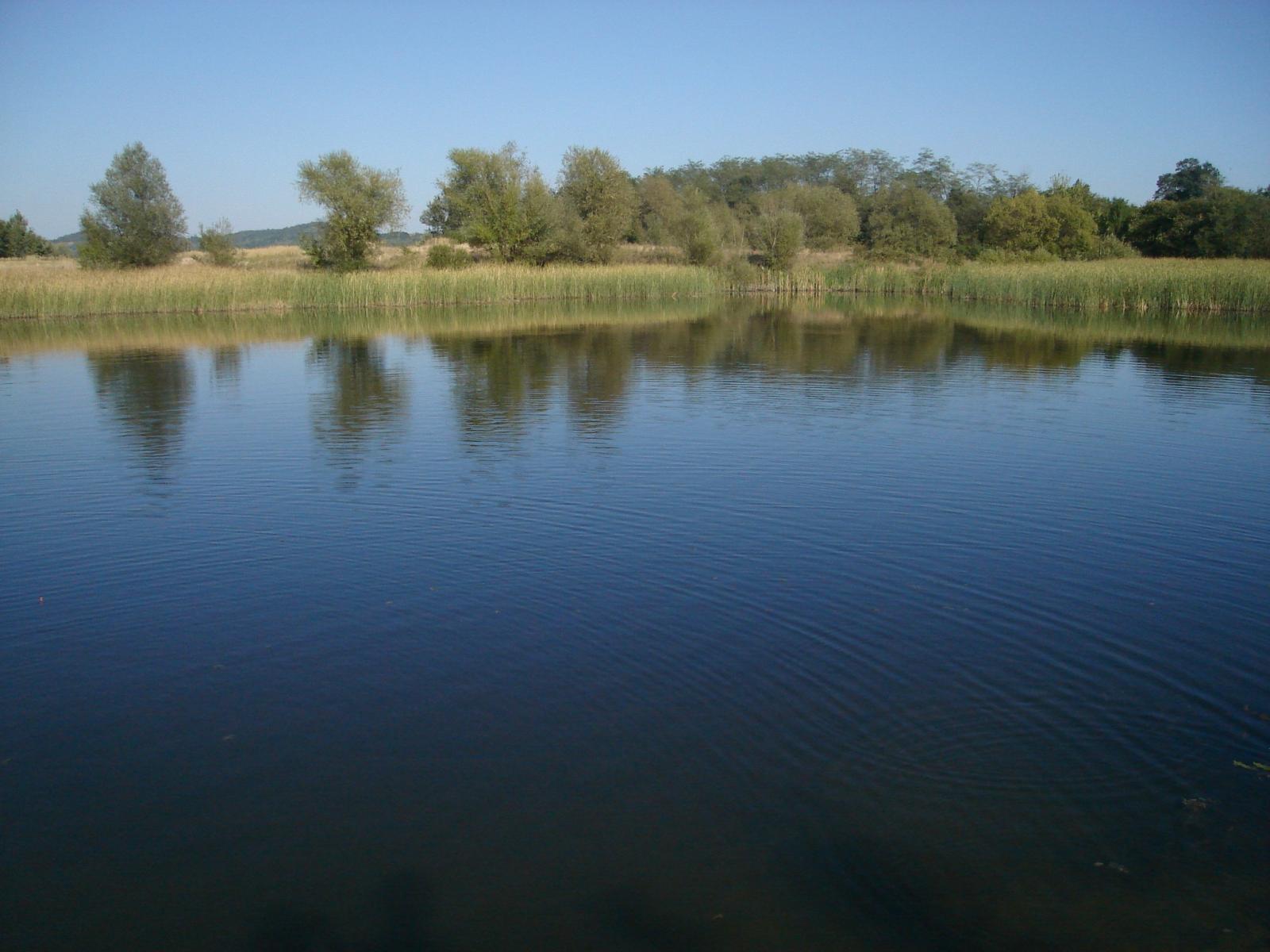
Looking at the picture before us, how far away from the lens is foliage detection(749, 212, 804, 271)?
58.1 m

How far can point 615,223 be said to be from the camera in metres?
54.2

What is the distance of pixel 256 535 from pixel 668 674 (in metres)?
4.51

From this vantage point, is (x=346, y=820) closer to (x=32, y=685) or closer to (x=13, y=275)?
(x=32, y=685)

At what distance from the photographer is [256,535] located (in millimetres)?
8273

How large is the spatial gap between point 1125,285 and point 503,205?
104 feet

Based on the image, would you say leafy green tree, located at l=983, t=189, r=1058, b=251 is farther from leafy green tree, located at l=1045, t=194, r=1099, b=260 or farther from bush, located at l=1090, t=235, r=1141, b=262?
bush, located at l=1090, t=235, r=1141, b=262

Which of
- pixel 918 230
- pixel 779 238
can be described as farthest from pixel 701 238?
pixel 918 230

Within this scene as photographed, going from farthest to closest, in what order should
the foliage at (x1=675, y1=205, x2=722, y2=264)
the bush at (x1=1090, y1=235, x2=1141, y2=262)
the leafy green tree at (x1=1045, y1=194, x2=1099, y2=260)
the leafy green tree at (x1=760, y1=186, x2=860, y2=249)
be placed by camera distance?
1. the leafy green tree at (x1=760, y1=186, x2=860, y2=249)
2. the leafy green tree at (x1=1045, y1=194, x2=1099, y2=260)
3. the foliage at (x1=675, y1=205, x2=722, y2=264)
4. the bush at (x1=1090, y1=235, x2=1141, y2=262)

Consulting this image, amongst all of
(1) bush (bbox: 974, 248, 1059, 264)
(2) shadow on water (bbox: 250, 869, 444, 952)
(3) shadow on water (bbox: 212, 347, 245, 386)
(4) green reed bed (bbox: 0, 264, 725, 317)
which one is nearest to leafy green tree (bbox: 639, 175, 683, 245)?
(4) green reed bed (bbox: 0, 264, 725, 317)

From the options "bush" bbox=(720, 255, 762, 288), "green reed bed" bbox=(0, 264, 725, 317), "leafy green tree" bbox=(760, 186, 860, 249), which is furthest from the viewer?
"leafy green tree" bbox=(760, 186, 860, 249)

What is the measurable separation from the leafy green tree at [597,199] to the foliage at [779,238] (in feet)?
30.9

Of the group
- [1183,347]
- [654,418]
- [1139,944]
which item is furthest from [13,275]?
[1139,944]

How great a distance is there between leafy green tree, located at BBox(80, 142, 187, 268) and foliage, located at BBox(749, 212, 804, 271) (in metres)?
34.5

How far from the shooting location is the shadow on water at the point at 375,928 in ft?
11.5
